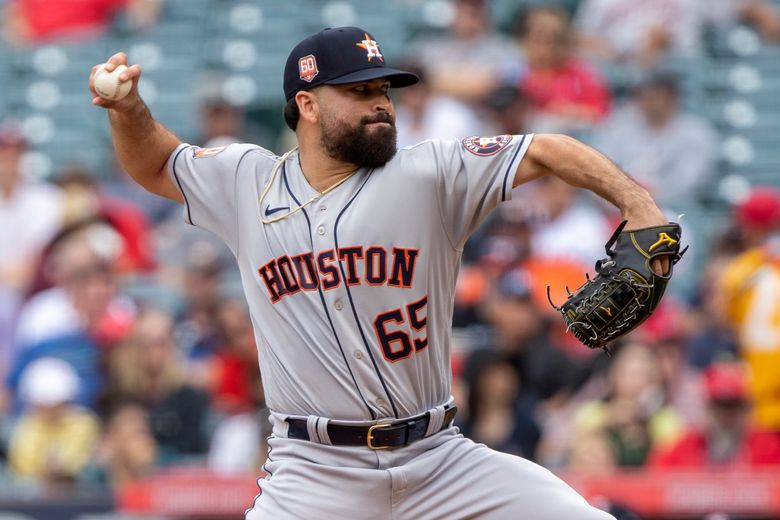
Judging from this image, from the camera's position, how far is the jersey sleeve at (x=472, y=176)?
4.29m

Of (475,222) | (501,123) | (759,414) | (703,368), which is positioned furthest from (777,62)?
(475,222)

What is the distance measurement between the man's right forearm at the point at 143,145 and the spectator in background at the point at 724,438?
3.66 metres

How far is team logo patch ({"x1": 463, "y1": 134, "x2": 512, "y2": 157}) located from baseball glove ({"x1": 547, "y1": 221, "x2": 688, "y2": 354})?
0.47 m

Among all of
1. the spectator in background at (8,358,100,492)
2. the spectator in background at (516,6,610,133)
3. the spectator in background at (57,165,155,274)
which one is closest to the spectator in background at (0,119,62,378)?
the spectator in background at (57,165,155,274)

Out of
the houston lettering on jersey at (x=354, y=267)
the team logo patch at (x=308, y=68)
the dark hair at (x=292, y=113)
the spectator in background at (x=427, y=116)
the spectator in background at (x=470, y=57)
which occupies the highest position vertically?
the team logo patch at (x=308, y=68)

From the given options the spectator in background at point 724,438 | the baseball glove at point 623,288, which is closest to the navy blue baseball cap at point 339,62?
the baseball glove at point 623,288

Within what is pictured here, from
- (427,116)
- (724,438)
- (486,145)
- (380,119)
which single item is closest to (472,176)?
(486,145)

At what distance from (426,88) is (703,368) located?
2877mm

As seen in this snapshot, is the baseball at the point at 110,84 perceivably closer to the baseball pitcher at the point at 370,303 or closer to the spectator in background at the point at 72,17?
the baseball pitcher at the point at 370,303

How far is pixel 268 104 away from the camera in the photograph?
11.3 m

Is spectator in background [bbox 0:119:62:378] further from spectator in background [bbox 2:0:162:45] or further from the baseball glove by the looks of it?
the baseball glove

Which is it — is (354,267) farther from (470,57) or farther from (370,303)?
(470,57)

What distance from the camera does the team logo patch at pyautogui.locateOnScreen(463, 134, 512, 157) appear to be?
4.31m

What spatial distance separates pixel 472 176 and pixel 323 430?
0.91 metres
